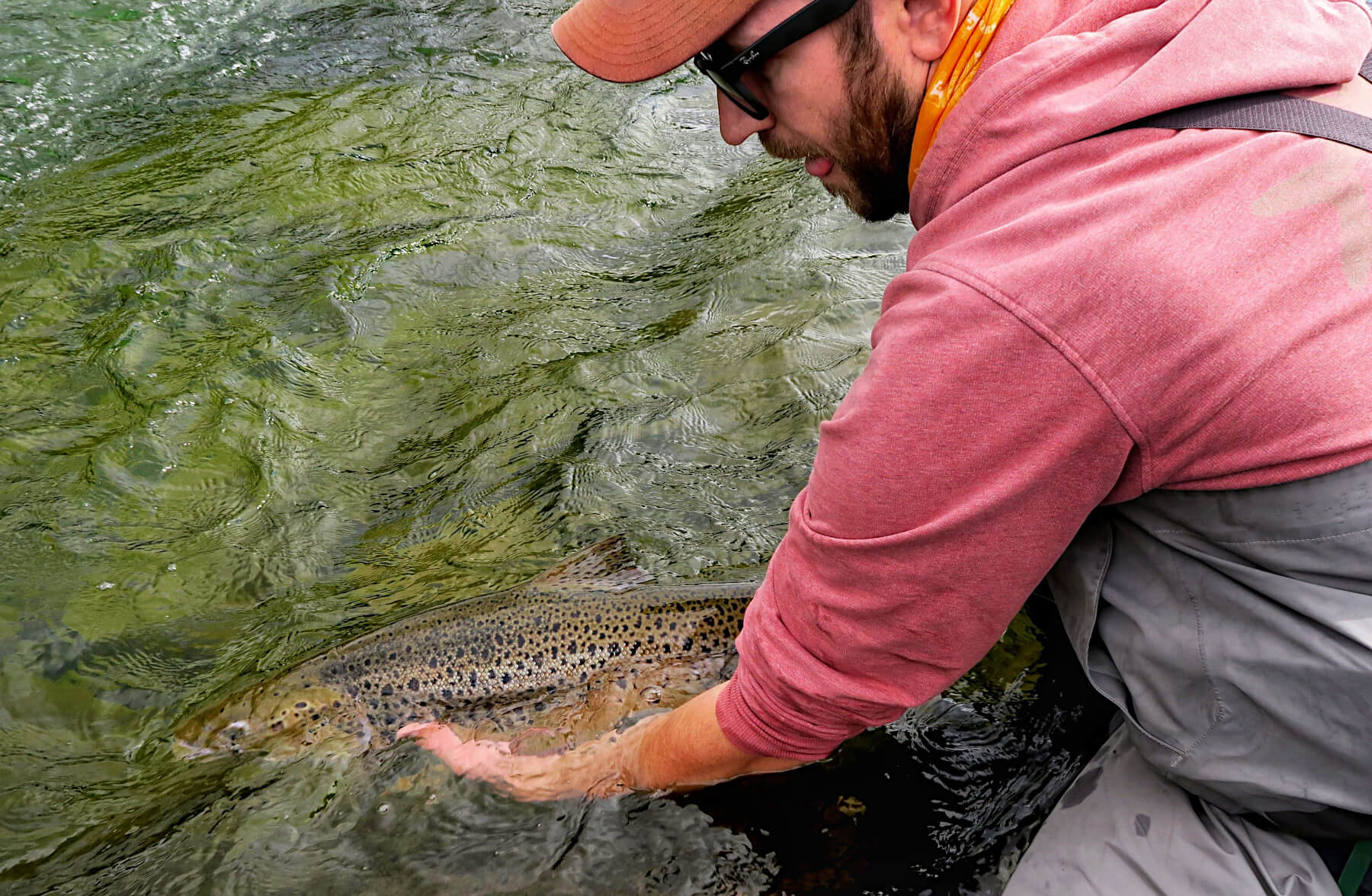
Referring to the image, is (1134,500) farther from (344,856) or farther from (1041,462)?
(344,856)

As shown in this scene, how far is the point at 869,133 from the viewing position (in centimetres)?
205

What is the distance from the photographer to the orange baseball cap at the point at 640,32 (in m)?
1.96

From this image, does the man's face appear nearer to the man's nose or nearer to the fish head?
the man's nose

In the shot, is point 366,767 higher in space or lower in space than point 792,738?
lower

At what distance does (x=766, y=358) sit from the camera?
15.6 ft

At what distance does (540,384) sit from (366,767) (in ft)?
6.60

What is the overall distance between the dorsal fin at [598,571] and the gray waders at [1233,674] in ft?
5.27

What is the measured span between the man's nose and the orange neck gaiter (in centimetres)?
36

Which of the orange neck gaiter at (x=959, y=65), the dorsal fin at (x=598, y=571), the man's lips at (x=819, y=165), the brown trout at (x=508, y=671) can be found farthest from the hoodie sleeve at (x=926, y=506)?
the dorsal fin at (x=598, y=571)

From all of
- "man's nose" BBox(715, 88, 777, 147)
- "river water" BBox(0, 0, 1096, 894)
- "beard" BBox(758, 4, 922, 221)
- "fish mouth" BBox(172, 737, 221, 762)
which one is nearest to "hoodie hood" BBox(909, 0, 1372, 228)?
"beard" BBox(758, 4, 922, 221)

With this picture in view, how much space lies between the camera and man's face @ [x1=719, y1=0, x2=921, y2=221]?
Result: 1924mm

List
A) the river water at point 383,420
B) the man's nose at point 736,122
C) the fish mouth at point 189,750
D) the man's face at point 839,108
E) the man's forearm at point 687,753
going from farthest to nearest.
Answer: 1. the fish mouth at point 189,750
2. the river water at point 383,420
3. the man's forearm at point 687,753
4. the man's nose at point 736,122
5. the man's face at point 839,108

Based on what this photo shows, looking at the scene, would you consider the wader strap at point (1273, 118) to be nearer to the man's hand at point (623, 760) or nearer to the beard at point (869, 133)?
the beard at point (869, 133)

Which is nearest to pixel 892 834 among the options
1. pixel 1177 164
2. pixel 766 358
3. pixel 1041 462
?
pixel 1041 462
